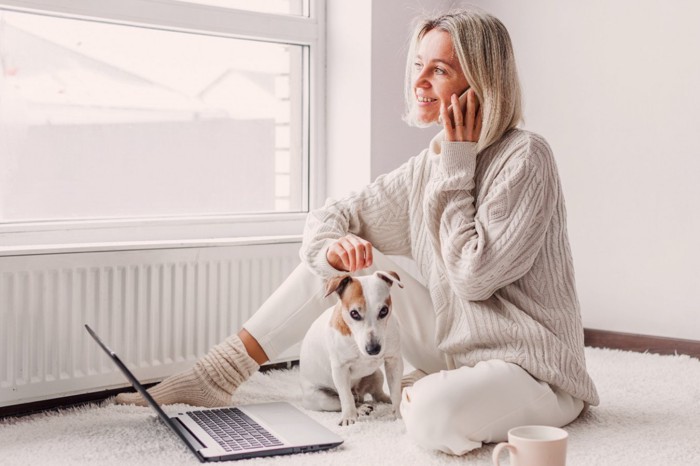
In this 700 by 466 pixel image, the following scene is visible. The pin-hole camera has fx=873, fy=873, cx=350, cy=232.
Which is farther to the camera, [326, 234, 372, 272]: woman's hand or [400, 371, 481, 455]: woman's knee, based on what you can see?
Result: [326, 234, 372, 272]: woman's hand

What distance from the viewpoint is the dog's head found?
1.90m

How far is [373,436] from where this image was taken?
1.89m

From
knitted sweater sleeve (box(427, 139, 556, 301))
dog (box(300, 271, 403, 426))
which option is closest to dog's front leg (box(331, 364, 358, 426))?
dog (box(300, 271, 403, 426))

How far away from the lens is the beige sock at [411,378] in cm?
219

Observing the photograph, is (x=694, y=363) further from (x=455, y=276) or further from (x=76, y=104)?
(x=76, y=104)

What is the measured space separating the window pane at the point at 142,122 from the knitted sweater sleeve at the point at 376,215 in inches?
27.0

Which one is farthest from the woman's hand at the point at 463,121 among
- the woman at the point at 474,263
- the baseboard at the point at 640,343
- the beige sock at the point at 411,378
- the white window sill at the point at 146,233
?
the baseboard at the point at 640,343

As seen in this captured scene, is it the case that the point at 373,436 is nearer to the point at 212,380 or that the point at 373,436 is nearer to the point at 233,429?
the point at 233,429

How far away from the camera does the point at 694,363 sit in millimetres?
2646

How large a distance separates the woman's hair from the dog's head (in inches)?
14.9

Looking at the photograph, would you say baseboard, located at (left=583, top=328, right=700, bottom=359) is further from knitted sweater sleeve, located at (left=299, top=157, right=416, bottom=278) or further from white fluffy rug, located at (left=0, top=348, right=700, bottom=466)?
knitted sweater sleeve, located at (left=299, top=157, right=416, bottom=278)

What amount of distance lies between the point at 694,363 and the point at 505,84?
4.05 feet

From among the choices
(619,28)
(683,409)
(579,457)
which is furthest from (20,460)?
(619,28)

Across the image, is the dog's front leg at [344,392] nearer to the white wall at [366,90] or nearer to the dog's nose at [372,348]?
the dog's nose at [372,348]
